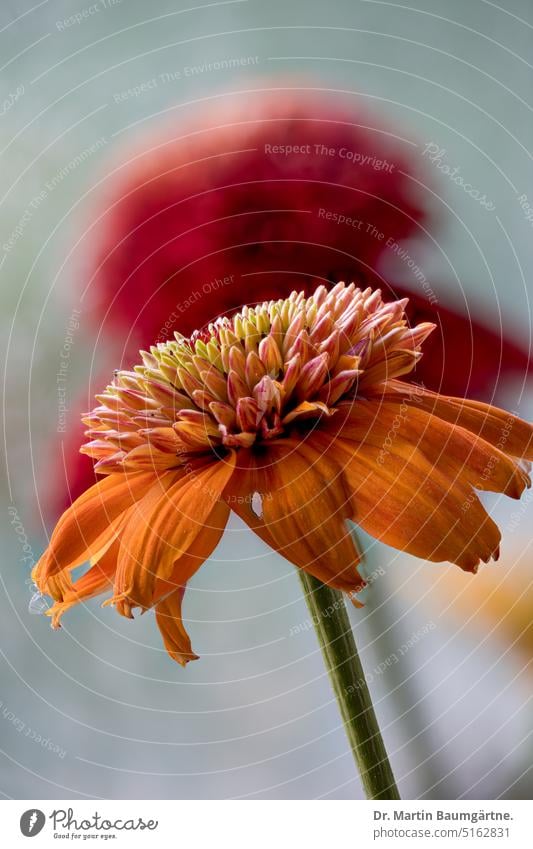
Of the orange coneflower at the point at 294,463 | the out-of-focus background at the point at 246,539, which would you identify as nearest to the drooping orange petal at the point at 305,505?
→ the orange coneflower at the point at 294,463

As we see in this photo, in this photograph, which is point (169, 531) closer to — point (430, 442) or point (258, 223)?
point (430, 442)

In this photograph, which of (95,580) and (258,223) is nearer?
(95,580)

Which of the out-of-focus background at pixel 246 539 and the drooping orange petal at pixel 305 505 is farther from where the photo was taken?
the out-of-focus background at pixel 246 539

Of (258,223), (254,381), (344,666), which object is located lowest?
(344,666)

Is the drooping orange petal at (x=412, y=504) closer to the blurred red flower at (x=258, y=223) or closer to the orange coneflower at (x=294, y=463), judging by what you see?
the orange coneflower at (x=294, y=463)

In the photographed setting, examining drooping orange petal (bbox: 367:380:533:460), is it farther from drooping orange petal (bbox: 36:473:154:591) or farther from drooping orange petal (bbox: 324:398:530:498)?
drooping orange petal (bbox: 36:473:154:591)

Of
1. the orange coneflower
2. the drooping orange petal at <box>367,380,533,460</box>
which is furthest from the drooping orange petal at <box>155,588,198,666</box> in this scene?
the drooping orange petal at <box>367,380,533,460</box>

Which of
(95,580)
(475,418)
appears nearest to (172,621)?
(95,580)
